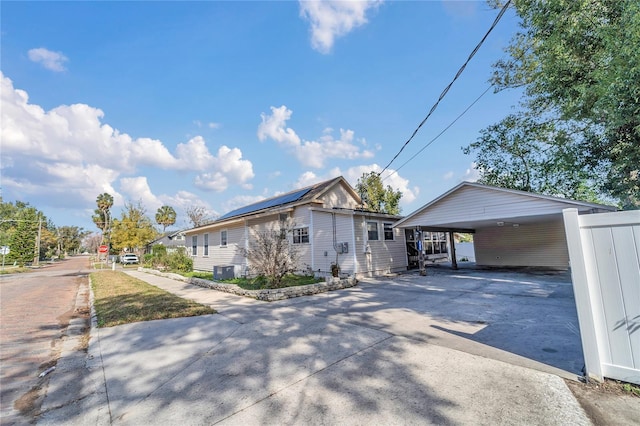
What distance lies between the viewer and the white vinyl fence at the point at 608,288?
2.75 meters

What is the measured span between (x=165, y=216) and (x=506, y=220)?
53859 millimetres

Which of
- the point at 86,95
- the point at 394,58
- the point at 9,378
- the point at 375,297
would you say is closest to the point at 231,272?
the point at 375,297

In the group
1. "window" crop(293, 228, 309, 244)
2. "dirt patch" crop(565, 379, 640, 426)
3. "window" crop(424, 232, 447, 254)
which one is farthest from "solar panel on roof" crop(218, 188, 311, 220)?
"dirt patch" crop(565, 379, 640, 426)

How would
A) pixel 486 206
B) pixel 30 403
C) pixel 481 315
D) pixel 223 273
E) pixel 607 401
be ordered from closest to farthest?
pixel 607 401
pixel 30 403
pixel 481 315
pixel 486 206
pixel 223 273

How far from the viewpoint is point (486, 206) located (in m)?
11.2

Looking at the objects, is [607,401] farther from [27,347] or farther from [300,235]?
[300,235]

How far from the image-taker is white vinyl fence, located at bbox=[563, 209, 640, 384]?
2748mm

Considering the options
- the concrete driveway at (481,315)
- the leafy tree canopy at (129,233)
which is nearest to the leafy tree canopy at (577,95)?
the concrete driveway at (481,315)

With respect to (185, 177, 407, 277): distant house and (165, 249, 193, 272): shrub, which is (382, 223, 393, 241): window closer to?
(185, 177, 407, 277): distant house

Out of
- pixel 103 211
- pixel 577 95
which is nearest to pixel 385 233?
pixel 577 95

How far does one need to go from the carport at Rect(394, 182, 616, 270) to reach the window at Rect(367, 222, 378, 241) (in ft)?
3.61

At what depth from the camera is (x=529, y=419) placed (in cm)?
243

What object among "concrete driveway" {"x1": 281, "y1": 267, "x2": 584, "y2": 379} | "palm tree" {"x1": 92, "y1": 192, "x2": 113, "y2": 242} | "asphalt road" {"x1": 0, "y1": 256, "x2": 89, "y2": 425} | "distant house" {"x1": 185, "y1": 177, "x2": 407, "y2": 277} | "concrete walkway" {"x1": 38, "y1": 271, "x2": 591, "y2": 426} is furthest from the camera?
"palm tree" {"x1": 92, "y1": 192, "x2": 113, "y2": 242}

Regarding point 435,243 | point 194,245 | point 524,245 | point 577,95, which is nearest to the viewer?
point 577,95
